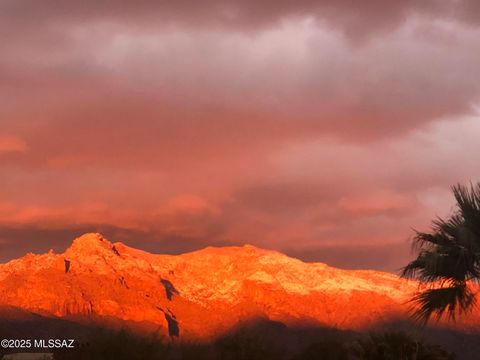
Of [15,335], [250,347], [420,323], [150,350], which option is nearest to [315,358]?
[250,347]

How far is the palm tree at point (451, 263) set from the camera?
23547mm

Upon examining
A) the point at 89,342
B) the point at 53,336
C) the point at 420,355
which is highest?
the point at 53,336

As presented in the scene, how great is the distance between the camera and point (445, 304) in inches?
941

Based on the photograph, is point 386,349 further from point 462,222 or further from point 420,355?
point 462,222

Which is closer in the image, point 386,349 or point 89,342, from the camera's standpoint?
point 386,349

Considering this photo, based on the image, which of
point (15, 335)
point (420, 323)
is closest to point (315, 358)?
point (420, 323)

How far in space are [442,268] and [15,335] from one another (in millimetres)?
173328

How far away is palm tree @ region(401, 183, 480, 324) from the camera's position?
23.5m

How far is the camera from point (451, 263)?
78.4 ft

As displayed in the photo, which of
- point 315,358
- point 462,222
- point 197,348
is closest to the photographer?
point 462,222

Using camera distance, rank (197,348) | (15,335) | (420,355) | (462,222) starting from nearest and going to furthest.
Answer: (462,222) → (420,355) → (197,348) → (15,335)

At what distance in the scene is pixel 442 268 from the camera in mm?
23984

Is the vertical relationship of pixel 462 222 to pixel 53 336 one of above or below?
below

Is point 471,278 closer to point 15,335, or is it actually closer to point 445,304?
point 445,304
